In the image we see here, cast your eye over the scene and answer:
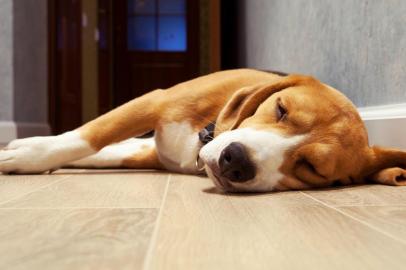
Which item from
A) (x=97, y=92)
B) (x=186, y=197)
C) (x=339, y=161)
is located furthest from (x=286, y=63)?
(x=97, y=92)

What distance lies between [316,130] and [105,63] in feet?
21.1

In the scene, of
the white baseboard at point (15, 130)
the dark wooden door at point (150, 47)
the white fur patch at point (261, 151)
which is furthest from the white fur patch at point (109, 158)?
the dark wooden door at point (150, 47)

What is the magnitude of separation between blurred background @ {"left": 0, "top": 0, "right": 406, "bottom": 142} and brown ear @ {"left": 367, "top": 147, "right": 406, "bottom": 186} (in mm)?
257

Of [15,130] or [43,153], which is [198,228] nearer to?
[43,153]

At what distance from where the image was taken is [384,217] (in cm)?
100

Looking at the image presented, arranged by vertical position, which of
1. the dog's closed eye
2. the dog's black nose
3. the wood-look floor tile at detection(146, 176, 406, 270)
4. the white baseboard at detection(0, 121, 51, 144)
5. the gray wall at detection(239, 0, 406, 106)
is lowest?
the white baseboard at detection(0, 121, 51, 144)

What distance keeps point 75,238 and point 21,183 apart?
847mm

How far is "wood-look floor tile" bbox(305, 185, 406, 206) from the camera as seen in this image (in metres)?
1.19

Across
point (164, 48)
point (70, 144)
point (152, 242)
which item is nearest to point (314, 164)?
point (152, 242)

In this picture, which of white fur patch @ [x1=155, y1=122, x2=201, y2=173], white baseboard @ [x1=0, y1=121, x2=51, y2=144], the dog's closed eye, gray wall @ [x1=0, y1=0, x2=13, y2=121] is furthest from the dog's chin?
gray wall @ [x1=0, y1=0, x2=13, y2=121]

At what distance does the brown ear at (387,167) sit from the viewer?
4.95 feet

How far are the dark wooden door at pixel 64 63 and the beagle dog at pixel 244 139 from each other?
2.96m

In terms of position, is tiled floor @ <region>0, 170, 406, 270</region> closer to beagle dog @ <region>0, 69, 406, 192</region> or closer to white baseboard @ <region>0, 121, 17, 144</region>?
beagle dog @ <region>0, 69, 406, 192</region>

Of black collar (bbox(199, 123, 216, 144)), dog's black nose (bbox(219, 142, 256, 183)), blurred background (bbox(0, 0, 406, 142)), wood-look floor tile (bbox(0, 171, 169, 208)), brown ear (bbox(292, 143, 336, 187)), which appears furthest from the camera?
blurred background (bbox(0, 0, 406, 142))
